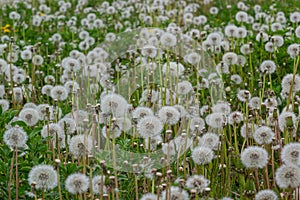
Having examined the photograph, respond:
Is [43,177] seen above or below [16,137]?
below

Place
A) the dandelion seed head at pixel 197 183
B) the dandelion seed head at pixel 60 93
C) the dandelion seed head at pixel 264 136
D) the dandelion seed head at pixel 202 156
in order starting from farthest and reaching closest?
the dandelion seed head at pixel 60 93
the dandelion seed head at pixel 264 136
the dandelion seed head at pixel 202 156
the dandelion seed head at pixel 197 183

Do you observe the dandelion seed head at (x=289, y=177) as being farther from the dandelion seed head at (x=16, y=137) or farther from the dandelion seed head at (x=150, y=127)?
the dandelion seed head at (x=16, y=137)

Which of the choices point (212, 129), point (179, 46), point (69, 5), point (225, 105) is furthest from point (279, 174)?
point (69, 5)

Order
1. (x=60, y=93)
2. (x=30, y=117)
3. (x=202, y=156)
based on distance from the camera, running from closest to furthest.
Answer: (x=202, y=156) → (x=30, y=117) → (x=60, y=93)

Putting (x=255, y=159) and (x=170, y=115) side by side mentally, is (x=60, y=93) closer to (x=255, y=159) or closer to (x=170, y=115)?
(x=170, y=115)

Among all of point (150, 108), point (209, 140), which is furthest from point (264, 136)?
point (150, 108)

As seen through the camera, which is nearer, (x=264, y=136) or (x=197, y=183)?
(x=197, y=183)

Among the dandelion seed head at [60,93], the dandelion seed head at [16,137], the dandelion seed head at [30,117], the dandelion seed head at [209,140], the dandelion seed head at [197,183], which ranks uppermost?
the dandelion seed head at [60,93]

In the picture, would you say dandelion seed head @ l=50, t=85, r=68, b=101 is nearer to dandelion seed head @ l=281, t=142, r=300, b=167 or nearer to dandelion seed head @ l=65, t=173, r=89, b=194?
dandelion seed head @ l=65, t=173, r=89, b=194

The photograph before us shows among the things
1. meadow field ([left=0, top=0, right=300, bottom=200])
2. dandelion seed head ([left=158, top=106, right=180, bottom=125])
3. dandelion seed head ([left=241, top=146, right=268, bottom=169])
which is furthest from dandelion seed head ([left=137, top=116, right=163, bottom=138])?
dandelion seed head ([left=241, top=146, right=268, bottom=169])

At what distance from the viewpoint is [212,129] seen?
2885 millimetres

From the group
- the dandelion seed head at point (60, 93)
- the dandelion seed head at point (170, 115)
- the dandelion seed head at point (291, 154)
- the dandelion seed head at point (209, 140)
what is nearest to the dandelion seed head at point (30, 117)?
the dandelion seed head at point (60, 93)

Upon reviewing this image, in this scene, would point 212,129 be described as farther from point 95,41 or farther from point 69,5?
point 69,5

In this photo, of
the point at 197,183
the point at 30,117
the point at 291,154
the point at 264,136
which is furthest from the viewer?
the point at 30,117
